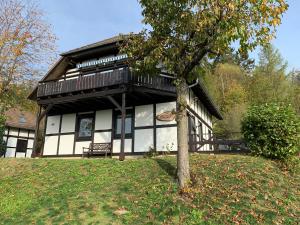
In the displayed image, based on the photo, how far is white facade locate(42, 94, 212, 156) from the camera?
18.3 metres

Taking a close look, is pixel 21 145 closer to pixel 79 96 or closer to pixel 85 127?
pixel 85 127

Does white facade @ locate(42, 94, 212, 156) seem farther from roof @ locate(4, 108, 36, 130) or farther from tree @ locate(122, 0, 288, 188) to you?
roof @ locate(4, 108, 36, 130)

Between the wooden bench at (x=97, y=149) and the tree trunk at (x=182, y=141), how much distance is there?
28.0 ft

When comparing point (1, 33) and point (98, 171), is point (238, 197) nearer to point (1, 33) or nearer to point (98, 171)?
point (98, 171)

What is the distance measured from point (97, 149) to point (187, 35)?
10.7 meters

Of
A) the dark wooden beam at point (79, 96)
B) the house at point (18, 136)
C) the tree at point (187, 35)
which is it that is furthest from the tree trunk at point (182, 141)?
the house at point (18, 136)

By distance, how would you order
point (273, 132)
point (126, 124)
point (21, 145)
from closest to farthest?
point (273, 132) < point (126, 124) < point (21, 145)

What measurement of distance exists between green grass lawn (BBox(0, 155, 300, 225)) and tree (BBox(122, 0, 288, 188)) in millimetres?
1279

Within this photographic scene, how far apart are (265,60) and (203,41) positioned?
2954 cm

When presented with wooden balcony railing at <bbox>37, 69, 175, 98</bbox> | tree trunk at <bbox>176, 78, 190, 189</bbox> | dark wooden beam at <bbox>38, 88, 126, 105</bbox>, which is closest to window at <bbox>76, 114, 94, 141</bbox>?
dark wooden beam at <bbox>38, 88, 126, 105</bbox>

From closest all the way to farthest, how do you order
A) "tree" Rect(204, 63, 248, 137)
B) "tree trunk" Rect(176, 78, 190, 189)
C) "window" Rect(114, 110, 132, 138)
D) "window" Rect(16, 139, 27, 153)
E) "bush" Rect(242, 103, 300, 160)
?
"tree trunk" Rect(176, 78, 190, 189) → "bush" Rect(242, 103, 300, 160) → "window" Rect(114, 110, 132, 138) → "window" Rect(16, 139, 27, 153) → "tree" Rect(204, 63, 248, 137)

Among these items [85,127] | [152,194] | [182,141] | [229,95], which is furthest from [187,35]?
[229,95]

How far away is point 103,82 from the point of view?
59.6ft

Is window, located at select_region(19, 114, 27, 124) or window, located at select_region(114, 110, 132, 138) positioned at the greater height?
window, located at select_region(19, 114, 27, 124)
